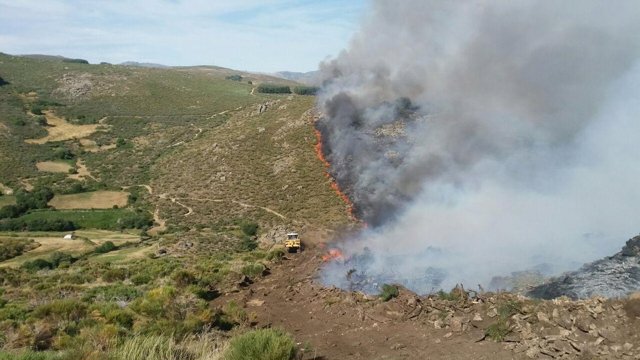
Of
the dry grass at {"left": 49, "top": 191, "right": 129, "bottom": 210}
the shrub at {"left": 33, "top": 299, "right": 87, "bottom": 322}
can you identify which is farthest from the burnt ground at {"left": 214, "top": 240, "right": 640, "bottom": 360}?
the dry grass at {"left": 49, "top": 191, "right": 129, "bottom": 210}

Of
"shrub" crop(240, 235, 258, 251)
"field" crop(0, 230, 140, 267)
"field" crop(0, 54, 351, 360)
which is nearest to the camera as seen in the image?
"field" crop(0, 54, 351, 360)

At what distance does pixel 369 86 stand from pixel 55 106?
74.5 metres

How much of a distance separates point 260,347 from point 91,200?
5779 cm

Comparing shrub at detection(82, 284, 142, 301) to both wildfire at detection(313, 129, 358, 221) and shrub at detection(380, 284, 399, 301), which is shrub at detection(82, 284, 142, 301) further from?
wildfire at detection(313, 129, 358, 221)

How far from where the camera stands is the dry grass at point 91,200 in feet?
201

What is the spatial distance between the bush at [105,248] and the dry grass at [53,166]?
33.0 meters

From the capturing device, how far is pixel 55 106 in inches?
3981

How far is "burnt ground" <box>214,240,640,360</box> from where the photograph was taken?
12.9m

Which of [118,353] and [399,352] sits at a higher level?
[118,353]

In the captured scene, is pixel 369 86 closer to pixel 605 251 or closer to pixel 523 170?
pixel 523 170

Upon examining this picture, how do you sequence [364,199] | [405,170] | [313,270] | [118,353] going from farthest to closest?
[364,199] < [405,170] < [313,270] < [118,353]

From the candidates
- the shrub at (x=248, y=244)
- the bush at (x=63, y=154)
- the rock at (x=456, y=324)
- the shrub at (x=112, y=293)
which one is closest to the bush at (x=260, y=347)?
the rock at (x=456, y=324)

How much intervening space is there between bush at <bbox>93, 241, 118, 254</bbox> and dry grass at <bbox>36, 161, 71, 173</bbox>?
32966 millimetres

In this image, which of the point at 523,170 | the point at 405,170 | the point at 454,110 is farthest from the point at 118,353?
the point at 454,110
